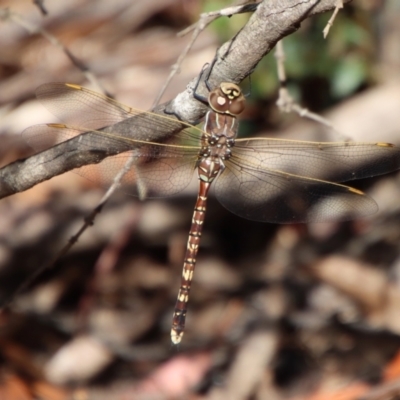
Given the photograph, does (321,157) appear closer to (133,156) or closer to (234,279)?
(133,156)

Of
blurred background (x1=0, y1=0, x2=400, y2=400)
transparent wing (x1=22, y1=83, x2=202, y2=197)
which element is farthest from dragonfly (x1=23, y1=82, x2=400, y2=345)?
blurred background (x1=0, y1=0, x2=400, y2=400)

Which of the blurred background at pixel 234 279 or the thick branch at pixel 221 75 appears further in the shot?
the blurred background at pixel 234 279

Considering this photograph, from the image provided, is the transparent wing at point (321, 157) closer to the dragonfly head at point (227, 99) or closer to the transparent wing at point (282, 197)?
the transparent wing at point (282, 197)

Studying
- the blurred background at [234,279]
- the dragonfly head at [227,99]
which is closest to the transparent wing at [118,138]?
A: the dragonfly head at [227,99]

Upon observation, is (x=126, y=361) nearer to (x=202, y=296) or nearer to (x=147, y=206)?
(x=202, y=296)

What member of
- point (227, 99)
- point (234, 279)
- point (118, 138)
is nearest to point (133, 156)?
point (118, 138)

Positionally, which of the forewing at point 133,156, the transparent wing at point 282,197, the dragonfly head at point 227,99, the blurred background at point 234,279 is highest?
the dragonfly head at point 227,99
